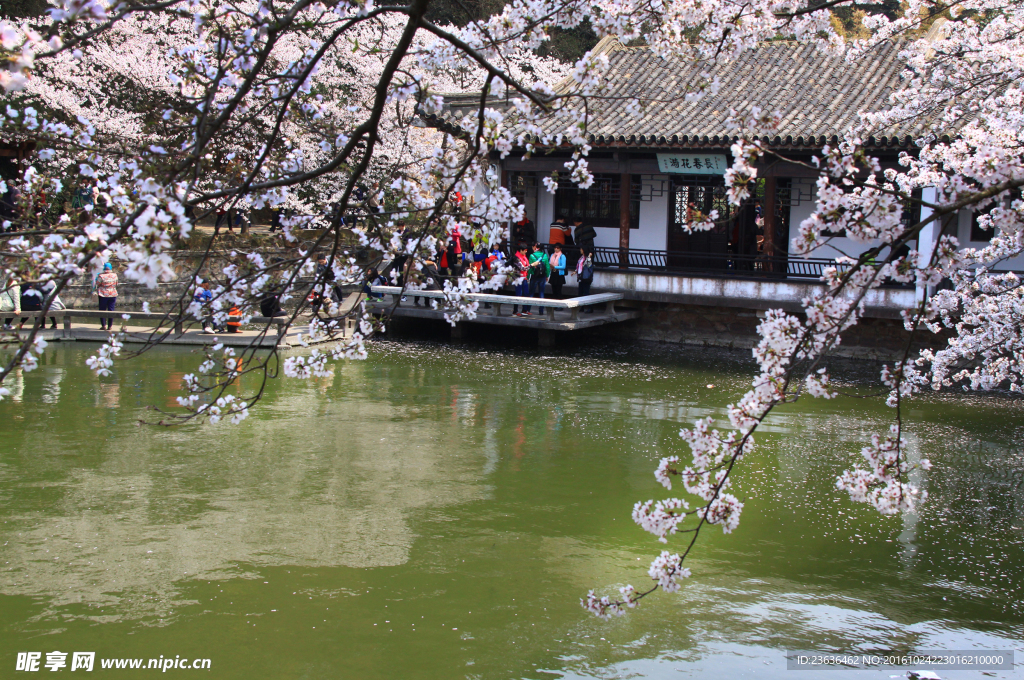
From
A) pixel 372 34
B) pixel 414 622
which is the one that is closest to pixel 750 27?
pixel 414 622

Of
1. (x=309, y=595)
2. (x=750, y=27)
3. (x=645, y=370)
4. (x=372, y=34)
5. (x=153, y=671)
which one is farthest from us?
(x=372, y=34)

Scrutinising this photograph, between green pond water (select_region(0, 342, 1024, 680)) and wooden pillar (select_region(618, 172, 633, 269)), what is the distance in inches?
248

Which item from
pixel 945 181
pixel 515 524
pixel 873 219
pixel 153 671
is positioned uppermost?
pixel 945 181

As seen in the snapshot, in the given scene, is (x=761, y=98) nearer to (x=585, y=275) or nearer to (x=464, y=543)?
(x=585, y=275)

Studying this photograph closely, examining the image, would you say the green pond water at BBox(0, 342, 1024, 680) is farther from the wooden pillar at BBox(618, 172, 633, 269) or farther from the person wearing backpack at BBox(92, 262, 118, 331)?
the wooden pillar at BBox(618, 172, 633, 269)

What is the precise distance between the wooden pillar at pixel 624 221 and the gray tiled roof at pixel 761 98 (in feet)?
4.00

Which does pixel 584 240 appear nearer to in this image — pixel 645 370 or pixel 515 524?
pixel 645 370

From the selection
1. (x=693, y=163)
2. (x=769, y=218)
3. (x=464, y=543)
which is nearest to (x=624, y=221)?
(x=693, y=163)

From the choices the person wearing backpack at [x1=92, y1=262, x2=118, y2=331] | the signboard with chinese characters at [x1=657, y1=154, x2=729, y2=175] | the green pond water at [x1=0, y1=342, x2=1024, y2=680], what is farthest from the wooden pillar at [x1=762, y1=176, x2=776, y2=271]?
the person wearing backpack at [x1=92, y1=262, x2=118, y2=331]

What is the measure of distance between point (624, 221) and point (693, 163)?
1906mm

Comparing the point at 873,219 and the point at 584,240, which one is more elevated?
the point at 584,240

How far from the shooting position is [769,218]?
15.8 metres

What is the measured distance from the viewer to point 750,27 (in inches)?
211

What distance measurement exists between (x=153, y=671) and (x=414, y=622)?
1578 millimetres
